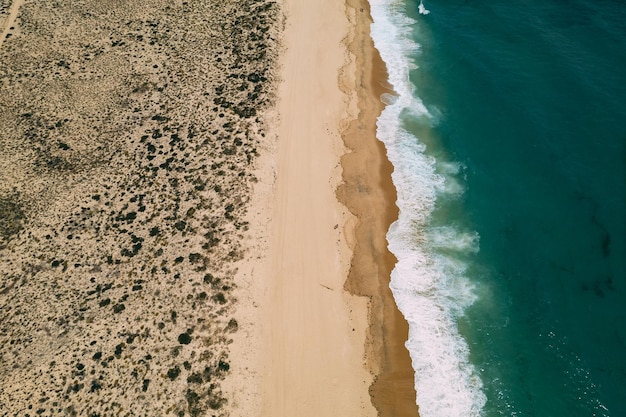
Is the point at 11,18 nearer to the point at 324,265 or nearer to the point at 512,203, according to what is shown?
the point at 324,265

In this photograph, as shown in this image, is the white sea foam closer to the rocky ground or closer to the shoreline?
the shoreline

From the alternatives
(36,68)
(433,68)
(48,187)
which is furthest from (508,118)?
(36,68)

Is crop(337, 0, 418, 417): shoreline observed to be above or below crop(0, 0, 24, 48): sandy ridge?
below

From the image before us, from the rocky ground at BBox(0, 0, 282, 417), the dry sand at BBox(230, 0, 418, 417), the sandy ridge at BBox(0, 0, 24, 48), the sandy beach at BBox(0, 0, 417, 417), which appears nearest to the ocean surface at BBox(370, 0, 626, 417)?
the dry sand at BBox(230, 0, 418, 417)

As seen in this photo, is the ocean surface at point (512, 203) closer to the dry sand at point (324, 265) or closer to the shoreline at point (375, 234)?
the shoreline at point (375, 234)

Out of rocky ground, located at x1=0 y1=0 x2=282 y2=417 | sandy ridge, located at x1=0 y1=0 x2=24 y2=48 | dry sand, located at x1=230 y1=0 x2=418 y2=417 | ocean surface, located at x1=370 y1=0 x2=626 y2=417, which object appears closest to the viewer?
rocky ground, located at x1=0 y1=0 x2=282 y2=417
